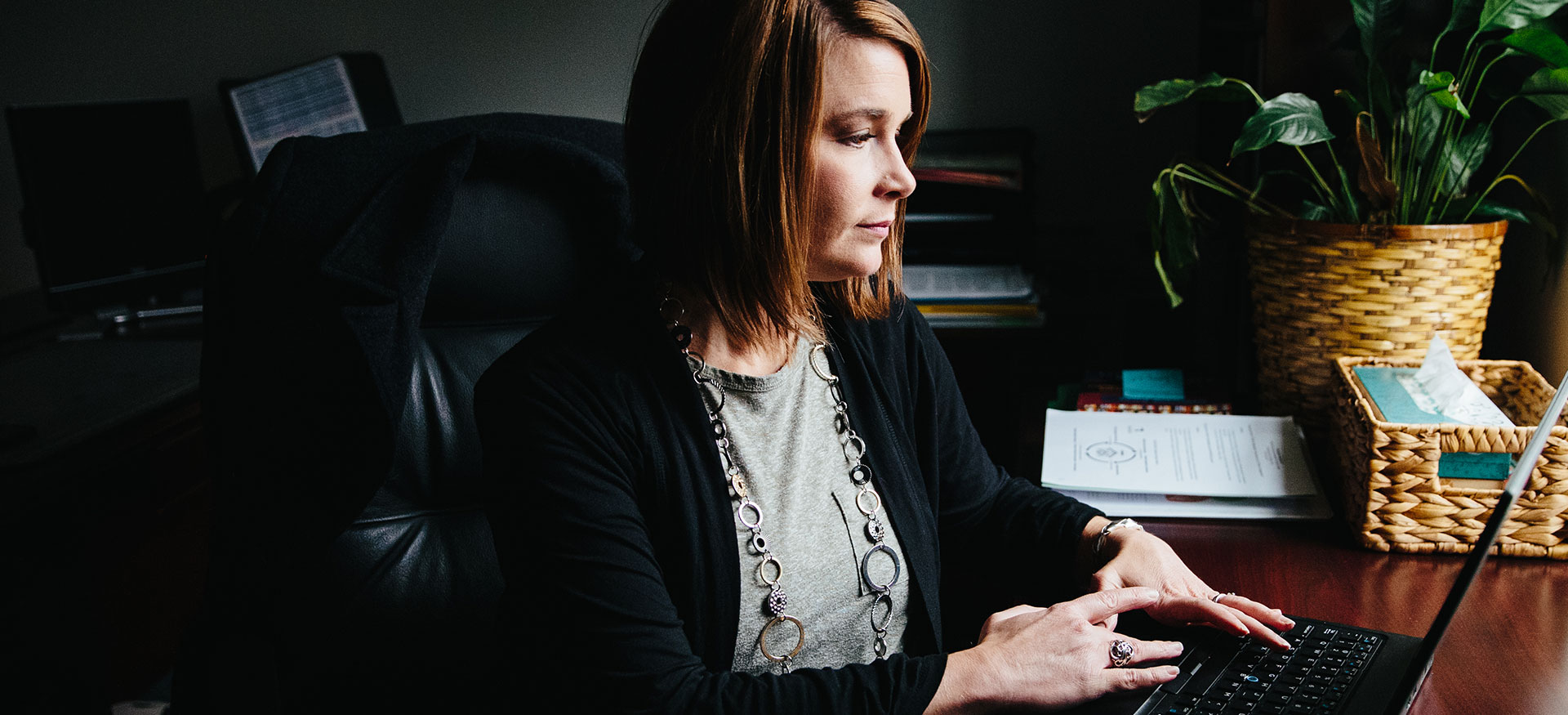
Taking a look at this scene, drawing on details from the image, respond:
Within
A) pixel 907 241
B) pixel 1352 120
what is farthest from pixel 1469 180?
pixel 907 241

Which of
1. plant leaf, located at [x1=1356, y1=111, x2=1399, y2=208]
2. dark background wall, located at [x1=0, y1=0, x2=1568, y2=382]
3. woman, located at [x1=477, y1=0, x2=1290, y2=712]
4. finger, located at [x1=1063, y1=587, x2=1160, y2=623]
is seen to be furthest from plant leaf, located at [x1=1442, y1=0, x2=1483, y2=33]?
finger, located at [x1=1063, y1=587, x2=1160, y2=623]

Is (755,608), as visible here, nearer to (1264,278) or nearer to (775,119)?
(775,119)

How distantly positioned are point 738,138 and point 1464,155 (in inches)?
34.2

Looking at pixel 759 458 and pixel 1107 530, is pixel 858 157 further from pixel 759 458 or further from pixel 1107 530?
pixel 1107 530

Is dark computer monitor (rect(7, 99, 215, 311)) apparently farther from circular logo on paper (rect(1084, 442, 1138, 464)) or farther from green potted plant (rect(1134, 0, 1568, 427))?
green potted plant (rect(1134, 0, 1568, 427))

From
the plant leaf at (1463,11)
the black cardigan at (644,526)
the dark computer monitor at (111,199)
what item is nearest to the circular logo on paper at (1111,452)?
the black cardigan at (644,526)

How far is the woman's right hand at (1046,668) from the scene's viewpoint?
86 cm

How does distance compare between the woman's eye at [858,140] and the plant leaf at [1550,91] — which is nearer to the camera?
the woman's eye at [858,140]

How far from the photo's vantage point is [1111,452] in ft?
4.20

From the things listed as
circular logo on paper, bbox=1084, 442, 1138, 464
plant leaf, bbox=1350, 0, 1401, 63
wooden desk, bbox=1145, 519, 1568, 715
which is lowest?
wooden desk, bbox=1145, 519, 1568, 715

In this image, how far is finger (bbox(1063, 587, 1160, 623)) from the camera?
938 millimetres

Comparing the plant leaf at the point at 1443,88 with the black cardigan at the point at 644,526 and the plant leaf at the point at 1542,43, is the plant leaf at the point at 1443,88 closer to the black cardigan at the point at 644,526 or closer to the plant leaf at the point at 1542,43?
the plant leaf at the point at 1542,43

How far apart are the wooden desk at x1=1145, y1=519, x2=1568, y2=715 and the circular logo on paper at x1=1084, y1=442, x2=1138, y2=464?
10 cm

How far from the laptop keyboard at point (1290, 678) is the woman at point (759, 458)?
1.1 inches
